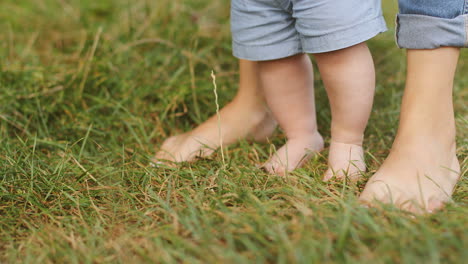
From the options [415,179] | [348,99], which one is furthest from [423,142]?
[348,99]

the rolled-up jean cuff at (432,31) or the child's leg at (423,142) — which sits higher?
the rolled-up jean cuff at (432,31)

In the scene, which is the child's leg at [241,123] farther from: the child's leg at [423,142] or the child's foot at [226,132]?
the child's leg at [423,142]

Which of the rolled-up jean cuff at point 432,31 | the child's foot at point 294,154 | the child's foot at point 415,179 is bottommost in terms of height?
the child's foot at point 294,154

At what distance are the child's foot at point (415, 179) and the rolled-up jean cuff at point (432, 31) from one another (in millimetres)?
229

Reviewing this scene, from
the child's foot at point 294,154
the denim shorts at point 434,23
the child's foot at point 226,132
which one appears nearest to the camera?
the denim shorts at point 434,23

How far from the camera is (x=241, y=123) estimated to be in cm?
157

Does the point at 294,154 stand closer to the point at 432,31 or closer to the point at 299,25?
the point at 299,25

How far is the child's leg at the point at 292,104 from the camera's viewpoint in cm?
135

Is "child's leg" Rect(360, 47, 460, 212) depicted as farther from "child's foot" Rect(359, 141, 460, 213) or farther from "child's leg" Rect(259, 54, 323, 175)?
"child's leg" Rect(259, 54, 323, 175)

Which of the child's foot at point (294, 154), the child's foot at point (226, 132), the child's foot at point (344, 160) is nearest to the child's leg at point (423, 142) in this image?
the child's foot at point (344, 160)

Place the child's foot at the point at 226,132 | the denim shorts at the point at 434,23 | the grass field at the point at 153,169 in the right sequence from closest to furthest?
the grass field at the point at 153,169 → the denim shorts at the point at 434,23 → the child's foot at the point at 226,132

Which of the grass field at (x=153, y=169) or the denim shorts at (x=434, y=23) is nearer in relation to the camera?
the grass field at (x=153, y=169)

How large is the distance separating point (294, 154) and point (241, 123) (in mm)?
251

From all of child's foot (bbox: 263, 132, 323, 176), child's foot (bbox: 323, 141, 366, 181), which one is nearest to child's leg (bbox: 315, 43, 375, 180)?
child's foot (bbox: 323, 141, 366, 181)
